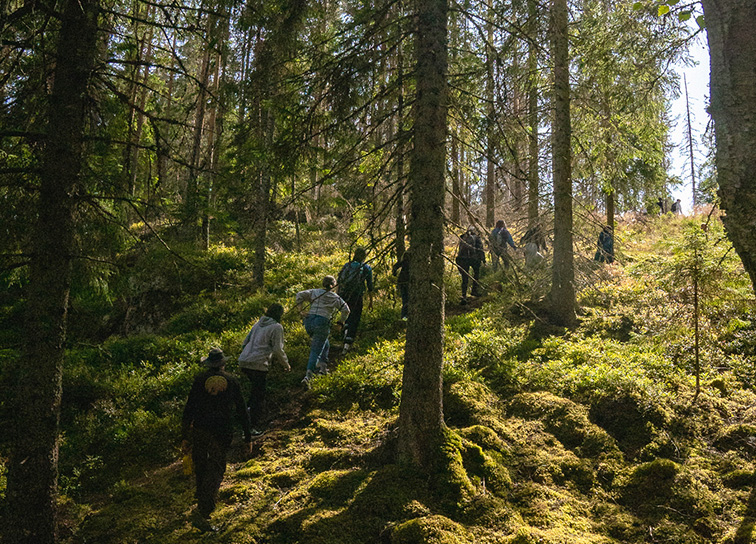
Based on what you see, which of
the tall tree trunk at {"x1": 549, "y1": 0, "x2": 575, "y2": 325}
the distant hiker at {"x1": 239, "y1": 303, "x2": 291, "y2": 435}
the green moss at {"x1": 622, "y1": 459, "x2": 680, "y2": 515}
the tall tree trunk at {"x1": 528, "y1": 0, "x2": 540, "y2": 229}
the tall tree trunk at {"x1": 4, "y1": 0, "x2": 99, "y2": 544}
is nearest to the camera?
the tall tree trunk at {"x1": 4, "y1": 0, "x2": 99, "y2": 544}

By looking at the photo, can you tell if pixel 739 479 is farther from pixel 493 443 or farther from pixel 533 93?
pixel 533 93

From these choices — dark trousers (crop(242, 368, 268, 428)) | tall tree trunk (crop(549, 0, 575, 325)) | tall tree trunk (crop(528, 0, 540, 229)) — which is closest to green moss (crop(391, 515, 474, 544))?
dark trousers (crop(242, 368, 268, 428))

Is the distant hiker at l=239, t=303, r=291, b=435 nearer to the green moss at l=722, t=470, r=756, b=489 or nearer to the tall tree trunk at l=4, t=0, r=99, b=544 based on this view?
the tall tree trunk at l=4, t=0, r=99, b=544

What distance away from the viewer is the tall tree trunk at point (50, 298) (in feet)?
16.1

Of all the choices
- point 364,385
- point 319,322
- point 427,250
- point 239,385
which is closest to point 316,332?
point 319,322

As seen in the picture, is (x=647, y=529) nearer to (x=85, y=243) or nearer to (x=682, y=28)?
(x=682, y=28)

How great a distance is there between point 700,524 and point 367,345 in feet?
22.9

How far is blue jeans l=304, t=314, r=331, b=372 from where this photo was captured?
8977 mm

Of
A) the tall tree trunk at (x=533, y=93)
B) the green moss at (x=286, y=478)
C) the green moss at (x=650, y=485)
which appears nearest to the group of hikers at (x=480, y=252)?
the tall tree trunk at (x=533, y=93)

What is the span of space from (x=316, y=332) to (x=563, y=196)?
21.4 ft

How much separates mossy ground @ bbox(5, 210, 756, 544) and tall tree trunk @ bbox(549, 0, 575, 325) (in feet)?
1.76

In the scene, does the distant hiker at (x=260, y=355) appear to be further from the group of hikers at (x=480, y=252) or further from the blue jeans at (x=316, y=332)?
the group of hikers at (x=480, y=252)

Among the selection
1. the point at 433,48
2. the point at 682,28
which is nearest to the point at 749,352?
the point at 682,28

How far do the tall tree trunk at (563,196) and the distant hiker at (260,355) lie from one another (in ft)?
21.8
